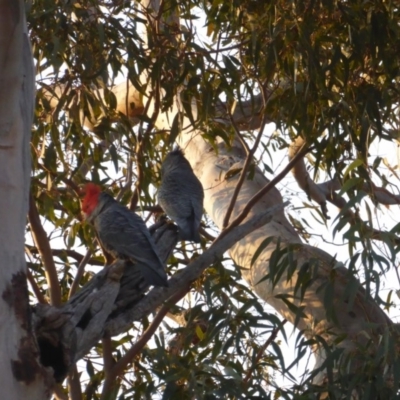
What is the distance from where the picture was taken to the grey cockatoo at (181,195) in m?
3.20

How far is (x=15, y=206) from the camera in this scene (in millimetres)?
2033

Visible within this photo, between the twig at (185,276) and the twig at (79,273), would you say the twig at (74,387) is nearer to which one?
the twig at (79,273)

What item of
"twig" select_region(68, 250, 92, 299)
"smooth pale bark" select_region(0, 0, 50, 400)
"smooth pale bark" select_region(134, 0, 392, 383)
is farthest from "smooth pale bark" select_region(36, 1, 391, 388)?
"smooth pale bark" select_region(0, 0, 50, 400)

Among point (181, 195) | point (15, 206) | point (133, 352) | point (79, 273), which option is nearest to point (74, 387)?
point (133, 352)

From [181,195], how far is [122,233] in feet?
1.36

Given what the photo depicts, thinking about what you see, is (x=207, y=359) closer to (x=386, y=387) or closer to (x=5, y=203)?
(x=386, y=387)

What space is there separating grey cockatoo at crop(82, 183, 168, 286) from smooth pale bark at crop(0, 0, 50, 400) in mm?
641

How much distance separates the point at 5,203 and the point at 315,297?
134 cm

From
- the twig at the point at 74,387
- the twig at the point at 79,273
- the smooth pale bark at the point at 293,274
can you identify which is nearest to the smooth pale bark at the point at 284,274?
the smooth pale bark at the point at 293,274

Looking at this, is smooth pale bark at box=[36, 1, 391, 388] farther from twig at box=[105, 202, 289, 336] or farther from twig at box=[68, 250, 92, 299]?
twig at box=[68, 250, 92, 299]

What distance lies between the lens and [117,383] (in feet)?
9.55

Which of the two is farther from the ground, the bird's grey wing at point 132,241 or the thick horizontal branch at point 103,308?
the bird's grey wing at point 132,241

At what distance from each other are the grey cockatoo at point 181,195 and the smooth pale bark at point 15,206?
1.09 meters

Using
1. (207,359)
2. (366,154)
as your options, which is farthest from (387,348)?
(366,154)
